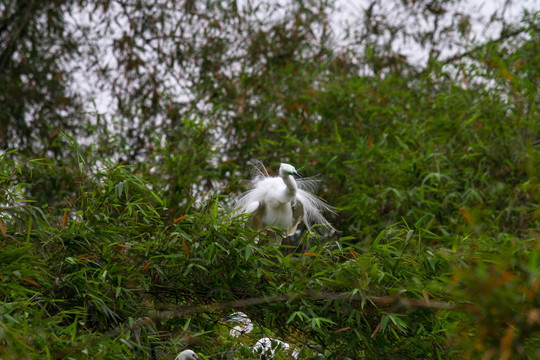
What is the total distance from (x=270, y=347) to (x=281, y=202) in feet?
3.77

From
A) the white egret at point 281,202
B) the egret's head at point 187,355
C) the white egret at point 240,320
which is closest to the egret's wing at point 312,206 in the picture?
the white egret at point 281,202

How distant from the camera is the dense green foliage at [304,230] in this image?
2.16m

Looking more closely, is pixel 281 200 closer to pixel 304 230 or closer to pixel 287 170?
pixel 287 170

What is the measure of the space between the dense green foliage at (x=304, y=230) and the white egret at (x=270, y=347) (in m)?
0.04

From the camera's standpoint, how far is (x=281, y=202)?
11.9 ft

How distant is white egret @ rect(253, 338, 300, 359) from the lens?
256 centimetres


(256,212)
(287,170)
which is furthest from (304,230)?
(287,170)

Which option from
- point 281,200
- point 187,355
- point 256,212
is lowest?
point 187,355

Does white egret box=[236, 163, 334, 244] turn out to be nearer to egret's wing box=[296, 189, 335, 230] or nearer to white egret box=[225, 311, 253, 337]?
egret's wing box=[296, 189, 335, 230]

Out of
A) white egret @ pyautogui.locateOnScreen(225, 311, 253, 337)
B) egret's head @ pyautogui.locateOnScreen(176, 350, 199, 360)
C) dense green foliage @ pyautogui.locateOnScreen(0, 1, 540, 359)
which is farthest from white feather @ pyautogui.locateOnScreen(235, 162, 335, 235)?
egret's head @ pyautogui.locateOnScreen(176, 350, 199, 360)

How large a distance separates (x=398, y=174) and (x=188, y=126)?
4.55ft

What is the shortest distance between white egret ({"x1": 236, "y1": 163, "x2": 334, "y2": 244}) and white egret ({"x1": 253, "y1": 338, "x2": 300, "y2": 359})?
88 cm

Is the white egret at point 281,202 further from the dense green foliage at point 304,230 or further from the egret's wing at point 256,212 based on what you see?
the dense green foliage at point 304,230

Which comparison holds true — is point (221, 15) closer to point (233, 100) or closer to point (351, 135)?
point (233, 100)
